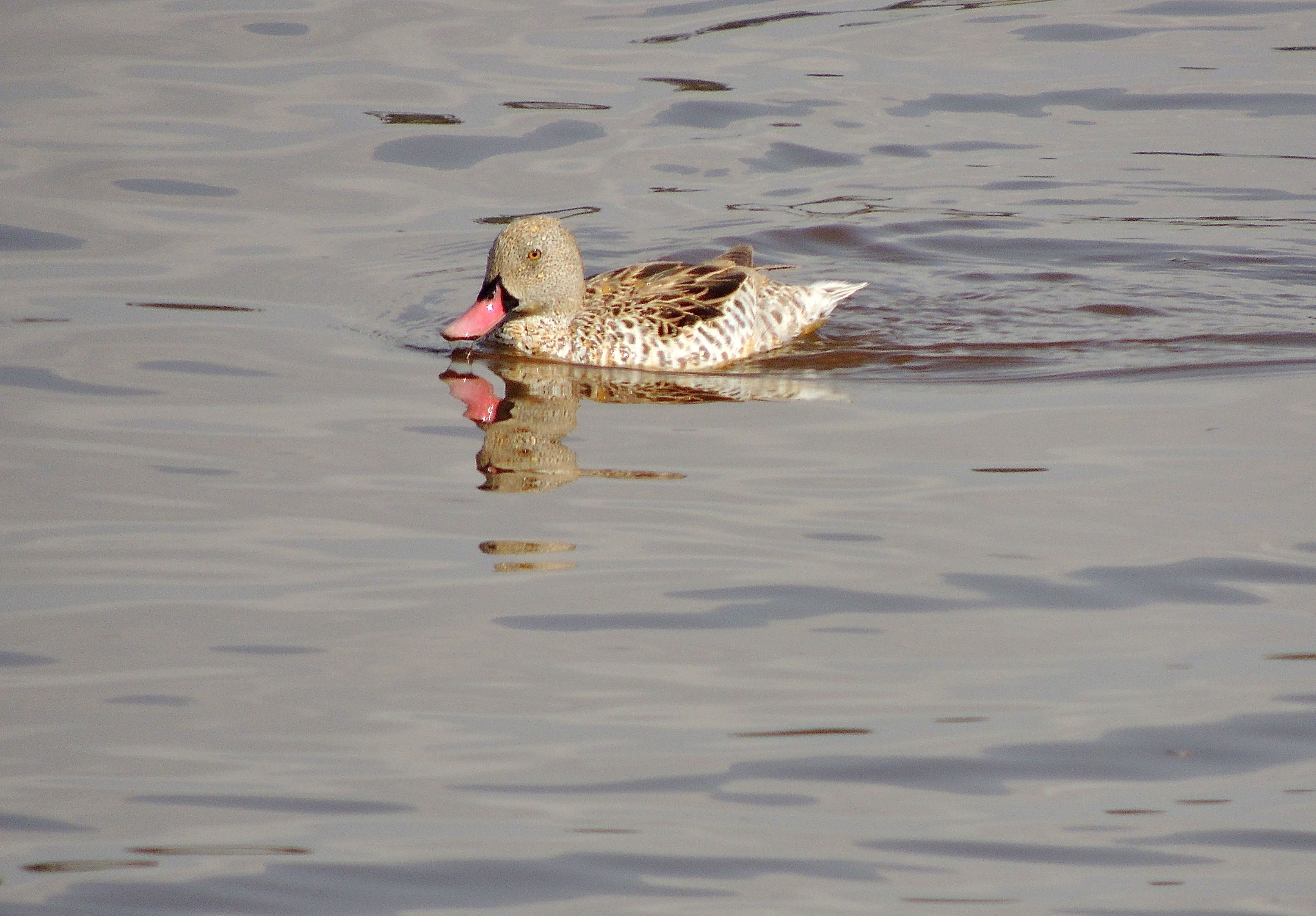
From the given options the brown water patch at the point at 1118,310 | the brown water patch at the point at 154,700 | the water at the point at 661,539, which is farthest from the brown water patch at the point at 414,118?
the brown water patch at the point at 154,700

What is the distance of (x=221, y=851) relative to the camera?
4.46 metres

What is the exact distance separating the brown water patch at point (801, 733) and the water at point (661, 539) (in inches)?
0.7

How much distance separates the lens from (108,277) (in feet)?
35.6

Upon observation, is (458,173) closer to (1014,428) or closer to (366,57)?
(366,57)

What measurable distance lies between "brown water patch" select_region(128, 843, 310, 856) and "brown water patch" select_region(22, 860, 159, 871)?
0.04 meters

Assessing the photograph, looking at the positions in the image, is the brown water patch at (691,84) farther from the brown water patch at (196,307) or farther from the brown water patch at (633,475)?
the brown water patch at (633,475)

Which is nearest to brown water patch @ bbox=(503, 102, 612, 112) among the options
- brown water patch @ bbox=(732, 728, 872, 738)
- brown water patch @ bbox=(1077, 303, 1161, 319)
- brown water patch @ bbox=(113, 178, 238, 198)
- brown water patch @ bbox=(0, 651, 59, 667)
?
brown water patch @ bbox=(113, 178, 238, 198)

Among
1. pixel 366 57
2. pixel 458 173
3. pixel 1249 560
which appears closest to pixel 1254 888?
pixel 1249 560

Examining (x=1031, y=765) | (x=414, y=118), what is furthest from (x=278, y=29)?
(x=1031, y=765)

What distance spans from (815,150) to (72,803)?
10.3 m

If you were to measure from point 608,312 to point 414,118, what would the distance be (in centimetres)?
556

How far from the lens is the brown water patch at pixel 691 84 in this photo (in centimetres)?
1528

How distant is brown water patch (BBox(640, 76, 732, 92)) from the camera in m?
15.3

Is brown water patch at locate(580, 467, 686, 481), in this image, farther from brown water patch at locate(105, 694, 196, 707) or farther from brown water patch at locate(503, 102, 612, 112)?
brown water patch at locate(503, 102, 612, 112)
